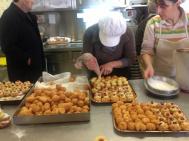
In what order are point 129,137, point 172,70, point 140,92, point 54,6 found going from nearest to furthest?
point 129,137
point 140,92
point 172,70
point 54,6

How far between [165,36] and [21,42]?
151 centimetres

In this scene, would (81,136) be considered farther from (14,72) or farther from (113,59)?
(14,72)

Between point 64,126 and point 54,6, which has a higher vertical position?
point 54,6

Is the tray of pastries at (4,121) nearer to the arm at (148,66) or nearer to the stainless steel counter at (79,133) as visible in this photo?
the stainless steel counter at (79,133)

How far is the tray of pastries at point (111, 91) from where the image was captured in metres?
1.58

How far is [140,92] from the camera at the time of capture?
1.78 m

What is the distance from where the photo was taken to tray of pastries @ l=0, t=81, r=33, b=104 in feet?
5.34

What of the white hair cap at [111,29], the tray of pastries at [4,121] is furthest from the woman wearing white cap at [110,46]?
the tray of pastries at [4,121]

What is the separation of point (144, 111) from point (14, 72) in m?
1.93

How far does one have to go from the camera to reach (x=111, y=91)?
167 cm

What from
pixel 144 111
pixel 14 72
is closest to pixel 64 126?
pixel 144 111

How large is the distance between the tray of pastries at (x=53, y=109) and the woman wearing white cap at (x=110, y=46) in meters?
0.56

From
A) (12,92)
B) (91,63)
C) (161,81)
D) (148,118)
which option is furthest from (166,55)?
(12,92)

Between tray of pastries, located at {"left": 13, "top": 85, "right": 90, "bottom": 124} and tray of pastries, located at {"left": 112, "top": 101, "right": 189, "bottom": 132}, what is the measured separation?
16 centimetres
